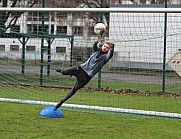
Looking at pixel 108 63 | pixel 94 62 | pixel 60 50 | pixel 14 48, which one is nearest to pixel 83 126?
pixel 94 62

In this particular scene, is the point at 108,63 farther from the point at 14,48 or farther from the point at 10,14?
the point at 10,14

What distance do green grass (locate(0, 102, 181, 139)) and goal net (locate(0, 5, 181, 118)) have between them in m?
2.06

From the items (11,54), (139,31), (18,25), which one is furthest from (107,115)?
(18,25)

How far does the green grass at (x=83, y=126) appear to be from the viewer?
9.21m

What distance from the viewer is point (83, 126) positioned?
10.1 metres

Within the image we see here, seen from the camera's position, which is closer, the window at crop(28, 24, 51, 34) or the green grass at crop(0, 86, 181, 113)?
the green grass at crop(0, 86, 181, 113)

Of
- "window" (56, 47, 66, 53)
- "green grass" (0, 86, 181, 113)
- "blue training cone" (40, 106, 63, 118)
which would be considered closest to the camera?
"blue training cone" (40, 106, 63, 118)

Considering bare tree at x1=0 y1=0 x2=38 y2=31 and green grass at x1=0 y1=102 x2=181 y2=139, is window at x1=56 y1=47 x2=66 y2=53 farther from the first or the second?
green grass at x1=0 y1=102 x2=181 y2=139

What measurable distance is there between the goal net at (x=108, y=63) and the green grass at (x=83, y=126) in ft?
6.77

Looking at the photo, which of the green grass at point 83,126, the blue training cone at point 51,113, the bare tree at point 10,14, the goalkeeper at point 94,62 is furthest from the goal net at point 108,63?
the goalkeeper at point 94,62

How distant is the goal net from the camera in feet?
47.3

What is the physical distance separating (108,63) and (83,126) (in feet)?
15.2

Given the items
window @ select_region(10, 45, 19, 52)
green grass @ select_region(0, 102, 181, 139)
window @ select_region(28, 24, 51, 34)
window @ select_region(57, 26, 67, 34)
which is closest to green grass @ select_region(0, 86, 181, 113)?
green grass @ select_region(0, 102, 181, 139)

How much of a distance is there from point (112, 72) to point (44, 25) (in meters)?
3.44
